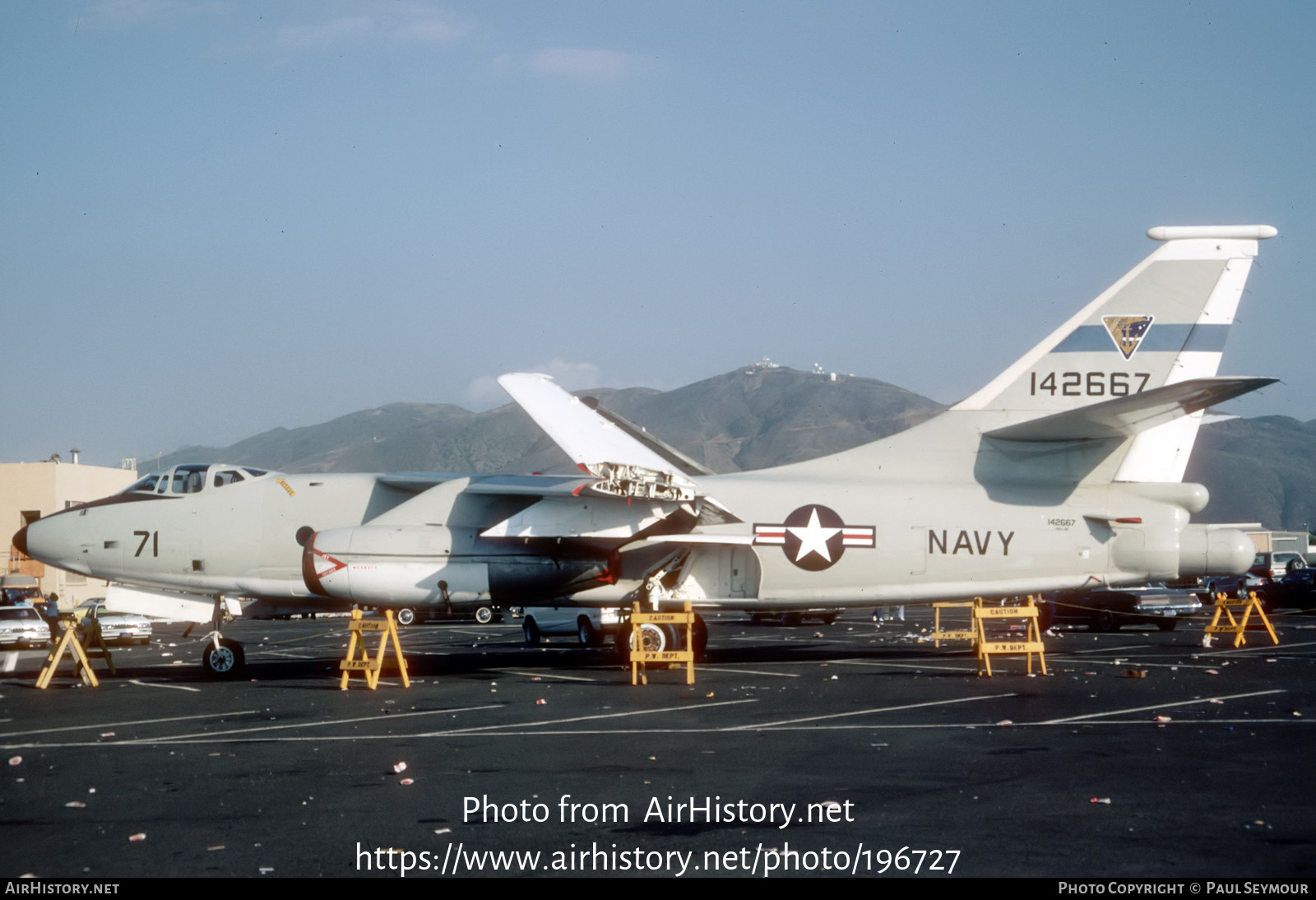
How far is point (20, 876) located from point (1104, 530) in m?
17.1

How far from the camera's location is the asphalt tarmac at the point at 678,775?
7.09 m

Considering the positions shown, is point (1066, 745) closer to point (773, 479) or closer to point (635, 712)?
point (635, 712)

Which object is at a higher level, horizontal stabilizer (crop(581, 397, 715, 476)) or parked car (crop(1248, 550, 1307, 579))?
horizontal stabilizer (crop(581, 397, 715, 476))

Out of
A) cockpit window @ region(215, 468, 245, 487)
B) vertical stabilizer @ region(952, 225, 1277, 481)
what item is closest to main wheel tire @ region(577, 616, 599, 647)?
cockpit window @ region(215, 468, 245, 487)

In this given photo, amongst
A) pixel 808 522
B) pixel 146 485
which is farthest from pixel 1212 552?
pixel 146 485

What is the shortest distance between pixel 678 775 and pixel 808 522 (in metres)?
10.5

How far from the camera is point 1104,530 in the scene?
19484mm

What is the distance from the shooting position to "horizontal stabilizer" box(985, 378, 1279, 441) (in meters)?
16.0

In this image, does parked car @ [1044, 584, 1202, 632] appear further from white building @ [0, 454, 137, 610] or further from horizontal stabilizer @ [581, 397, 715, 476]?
white building @ [0, 454, 137, 610]

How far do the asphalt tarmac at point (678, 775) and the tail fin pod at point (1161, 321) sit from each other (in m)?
5.08

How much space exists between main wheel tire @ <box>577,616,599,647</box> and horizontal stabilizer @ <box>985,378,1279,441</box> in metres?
11.6

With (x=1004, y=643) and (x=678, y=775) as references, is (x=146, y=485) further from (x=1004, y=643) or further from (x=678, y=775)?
(x=1004, y=643)

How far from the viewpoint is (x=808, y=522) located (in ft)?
65.1
